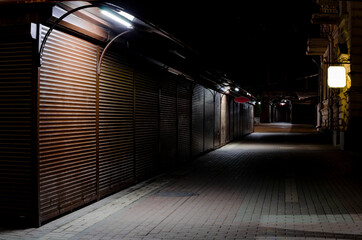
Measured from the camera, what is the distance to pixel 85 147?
340 inches

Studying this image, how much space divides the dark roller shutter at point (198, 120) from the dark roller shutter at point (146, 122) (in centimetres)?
544

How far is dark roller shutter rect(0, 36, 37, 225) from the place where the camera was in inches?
272

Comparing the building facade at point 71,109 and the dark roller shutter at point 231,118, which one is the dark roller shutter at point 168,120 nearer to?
the building facade at point 71,109

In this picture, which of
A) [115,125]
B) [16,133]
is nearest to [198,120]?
[115,125]

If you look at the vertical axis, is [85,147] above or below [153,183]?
above

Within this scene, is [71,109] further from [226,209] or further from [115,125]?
[226,209]

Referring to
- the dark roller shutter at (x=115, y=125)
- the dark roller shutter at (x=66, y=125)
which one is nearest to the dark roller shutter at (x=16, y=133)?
the dark roller shutter at (x=66, y=125)

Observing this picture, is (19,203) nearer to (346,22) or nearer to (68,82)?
(68,82)

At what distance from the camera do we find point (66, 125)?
25.7 ft

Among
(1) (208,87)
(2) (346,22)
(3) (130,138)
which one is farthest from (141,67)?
(2) (346,22)

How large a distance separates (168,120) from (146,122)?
2359 mm

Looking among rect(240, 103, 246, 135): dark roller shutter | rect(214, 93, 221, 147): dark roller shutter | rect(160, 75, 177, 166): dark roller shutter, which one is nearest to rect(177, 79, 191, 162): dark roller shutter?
rect(160, 75, 177, 166): dark roller shutter

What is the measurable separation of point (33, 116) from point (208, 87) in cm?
1530

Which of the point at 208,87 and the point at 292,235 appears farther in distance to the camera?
the point at 208,87
